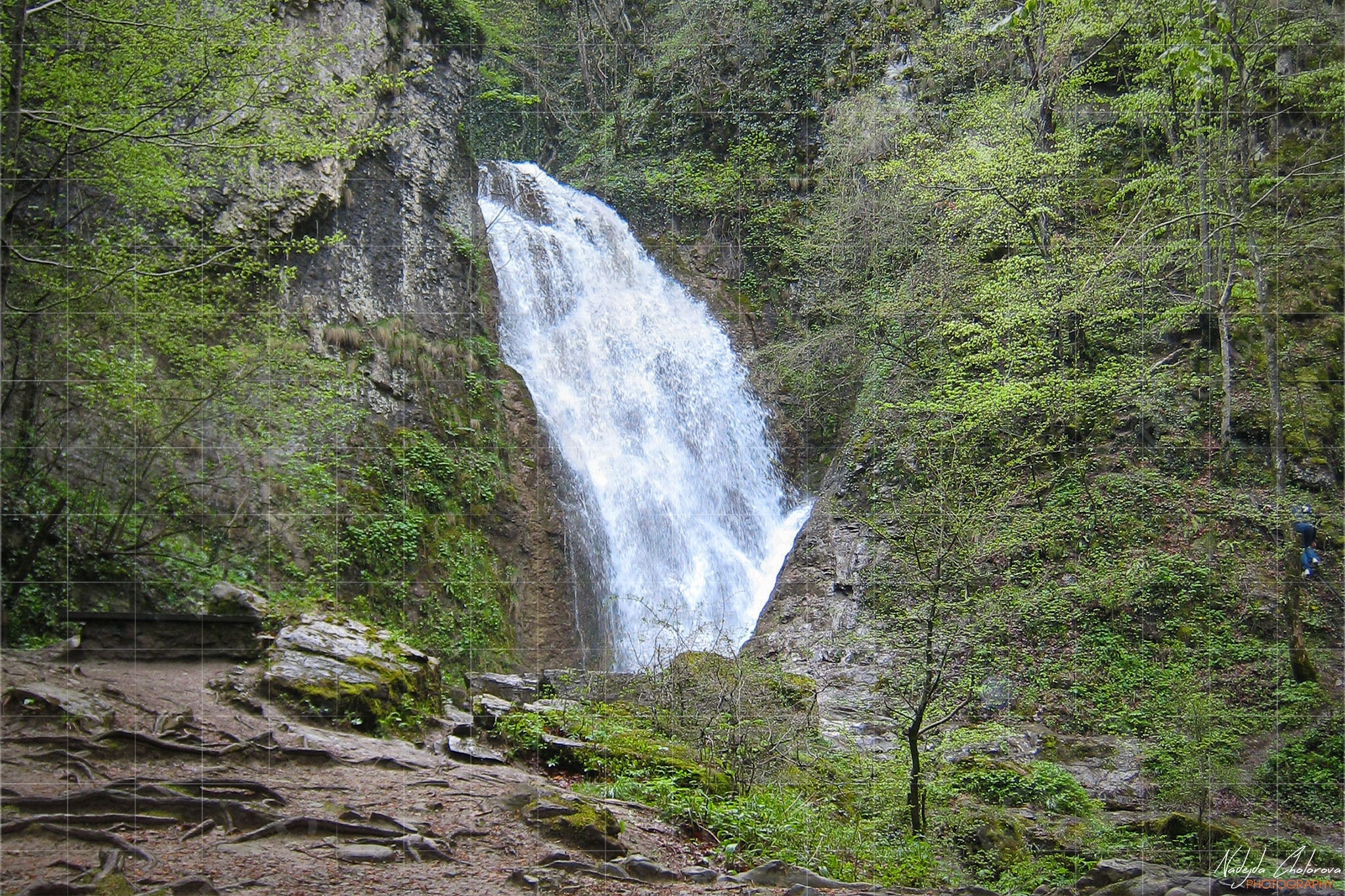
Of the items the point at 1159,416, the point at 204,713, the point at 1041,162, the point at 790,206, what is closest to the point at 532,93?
the point at 790,206

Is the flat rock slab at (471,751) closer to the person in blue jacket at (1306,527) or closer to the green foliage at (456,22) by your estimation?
the person in blue jacket at (1306,527)

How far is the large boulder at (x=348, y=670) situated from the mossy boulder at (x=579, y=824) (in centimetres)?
109

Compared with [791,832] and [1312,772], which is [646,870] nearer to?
[791,832]

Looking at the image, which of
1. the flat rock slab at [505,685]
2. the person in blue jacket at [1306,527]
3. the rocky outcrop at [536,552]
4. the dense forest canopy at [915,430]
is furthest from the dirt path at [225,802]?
the person in blue jacket at [1306,527]

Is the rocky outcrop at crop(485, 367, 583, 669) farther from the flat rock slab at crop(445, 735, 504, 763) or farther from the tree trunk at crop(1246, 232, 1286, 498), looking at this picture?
the tree trunk at crop(1246, 232, 1286, 498)

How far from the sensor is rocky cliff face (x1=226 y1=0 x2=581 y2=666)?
449 cm

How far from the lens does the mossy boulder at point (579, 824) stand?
2961 millimetres

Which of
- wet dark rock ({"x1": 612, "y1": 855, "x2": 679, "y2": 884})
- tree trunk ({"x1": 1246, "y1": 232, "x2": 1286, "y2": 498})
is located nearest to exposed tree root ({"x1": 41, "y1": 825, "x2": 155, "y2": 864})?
wet dark rock ({"x1": 612, "y1": 855, "x2": 679, "y2": 884})

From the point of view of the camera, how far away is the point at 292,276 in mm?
4375

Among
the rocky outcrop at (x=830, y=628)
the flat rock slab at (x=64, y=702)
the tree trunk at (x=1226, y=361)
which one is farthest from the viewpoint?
the rocky outcrop at (x=830, y=628)

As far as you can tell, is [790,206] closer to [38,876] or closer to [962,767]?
[962,767]

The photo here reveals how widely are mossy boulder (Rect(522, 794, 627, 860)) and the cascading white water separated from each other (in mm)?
3006

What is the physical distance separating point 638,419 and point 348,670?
15.8 feet

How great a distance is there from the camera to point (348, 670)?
12.3 ft
